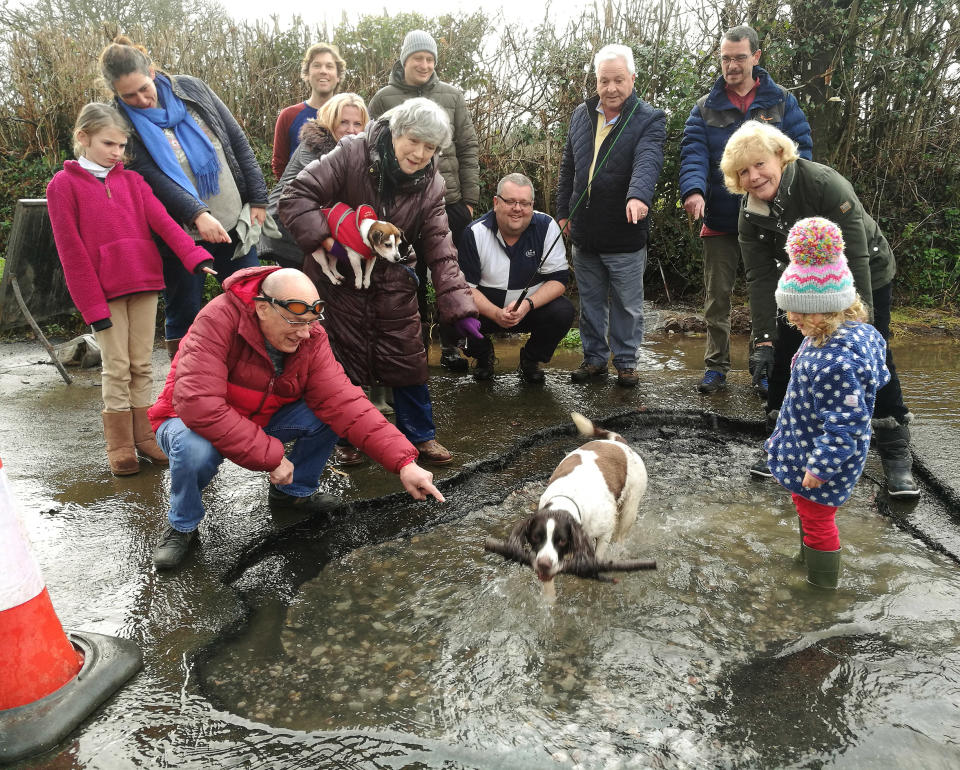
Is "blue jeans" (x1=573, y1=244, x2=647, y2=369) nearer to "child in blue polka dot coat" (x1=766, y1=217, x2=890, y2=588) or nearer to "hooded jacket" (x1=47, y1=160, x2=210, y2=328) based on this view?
"child in blue polka dot coat" (x1=766, y1=217, x2=890, y2=588)

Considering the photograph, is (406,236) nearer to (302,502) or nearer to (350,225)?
(350,225)

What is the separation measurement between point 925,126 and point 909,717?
349 inches

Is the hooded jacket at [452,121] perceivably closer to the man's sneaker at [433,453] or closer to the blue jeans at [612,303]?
the blue jeans at [612,303]

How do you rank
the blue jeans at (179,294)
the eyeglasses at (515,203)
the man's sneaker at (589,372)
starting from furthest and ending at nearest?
the man's sneaker at (589,372) < the eyeglasses at (515,203) < the blue jeans at (179,294)

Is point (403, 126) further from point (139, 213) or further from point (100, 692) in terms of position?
point (100, 692)

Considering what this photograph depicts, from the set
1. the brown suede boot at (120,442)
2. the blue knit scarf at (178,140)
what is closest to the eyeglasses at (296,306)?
the brown suede boot at (120,442)

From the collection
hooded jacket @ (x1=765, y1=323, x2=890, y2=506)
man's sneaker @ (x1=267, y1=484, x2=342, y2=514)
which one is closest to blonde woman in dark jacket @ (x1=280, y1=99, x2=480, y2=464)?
man's sneaker @ (x1=267, y1=484, x2=342, y2=514)

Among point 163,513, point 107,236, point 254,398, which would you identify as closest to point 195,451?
point 254,398

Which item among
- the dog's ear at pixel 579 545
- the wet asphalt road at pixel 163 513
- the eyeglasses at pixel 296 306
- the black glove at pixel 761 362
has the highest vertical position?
the eyeglasses at pixel 296 306

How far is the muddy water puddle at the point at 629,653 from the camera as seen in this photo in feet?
7.88

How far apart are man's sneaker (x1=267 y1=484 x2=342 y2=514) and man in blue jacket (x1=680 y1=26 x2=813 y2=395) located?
322 cm

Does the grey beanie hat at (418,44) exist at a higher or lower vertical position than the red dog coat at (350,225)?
higher

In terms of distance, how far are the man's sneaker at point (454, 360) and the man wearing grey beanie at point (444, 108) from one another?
0.14 m

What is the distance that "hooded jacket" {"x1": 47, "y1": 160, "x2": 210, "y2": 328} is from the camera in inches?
166
